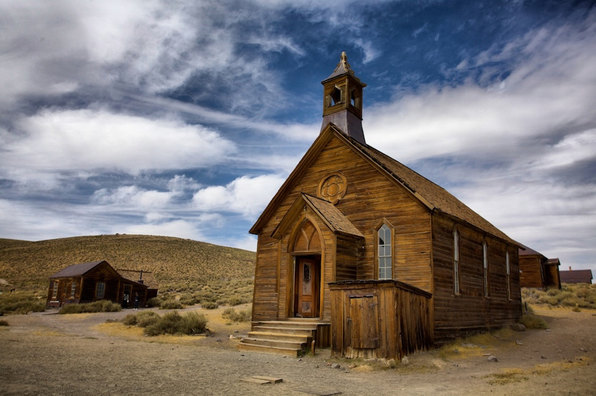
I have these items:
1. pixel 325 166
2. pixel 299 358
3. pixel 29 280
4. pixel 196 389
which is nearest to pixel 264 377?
pixel 196 389

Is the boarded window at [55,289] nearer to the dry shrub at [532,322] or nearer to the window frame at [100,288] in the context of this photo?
the window frame at [100,288]

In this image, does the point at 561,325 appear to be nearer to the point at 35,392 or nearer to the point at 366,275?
the point at 366,275

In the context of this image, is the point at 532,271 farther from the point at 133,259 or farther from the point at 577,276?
the point at 133,259

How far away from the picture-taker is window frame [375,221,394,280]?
572 inches

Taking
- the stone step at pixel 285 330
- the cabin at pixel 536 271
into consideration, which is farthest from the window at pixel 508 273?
the cabin at pixel 536 271

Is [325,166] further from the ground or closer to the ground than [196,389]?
further from the ground

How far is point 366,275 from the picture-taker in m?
14.8

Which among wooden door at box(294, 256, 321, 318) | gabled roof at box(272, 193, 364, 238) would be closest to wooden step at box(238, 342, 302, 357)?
wooden door at box(294, 256, 321, 318)

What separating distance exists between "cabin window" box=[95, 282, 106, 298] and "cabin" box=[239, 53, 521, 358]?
23.4m

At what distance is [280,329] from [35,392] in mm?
8366

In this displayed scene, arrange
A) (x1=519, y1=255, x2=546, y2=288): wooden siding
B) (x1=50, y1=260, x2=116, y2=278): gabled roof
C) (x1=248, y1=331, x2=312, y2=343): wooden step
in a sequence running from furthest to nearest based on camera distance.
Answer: (x1=519, y1=255, x2=546, y2=288): wooden siding
(x1=50, y1=260, x2=116, y2=278): gabled roof
(x1=248, y1=331, x2=312, y2=343): wooden step

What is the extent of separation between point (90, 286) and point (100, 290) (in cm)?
102

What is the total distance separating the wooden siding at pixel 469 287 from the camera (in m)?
14.0

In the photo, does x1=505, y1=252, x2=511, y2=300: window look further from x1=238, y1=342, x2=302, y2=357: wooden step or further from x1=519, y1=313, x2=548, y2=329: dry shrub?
x1=238, y1=342, x2=302, y2=357: wooden step
